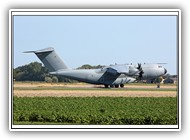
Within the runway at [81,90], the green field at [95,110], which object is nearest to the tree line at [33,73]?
the runway at [81,90]

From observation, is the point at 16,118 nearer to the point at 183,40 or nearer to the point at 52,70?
the point at 52,70

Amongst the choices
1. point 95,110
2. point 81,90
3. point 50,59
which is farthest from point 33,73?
point 81,90

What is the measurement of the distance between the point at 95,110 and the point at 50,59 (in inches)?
54.0

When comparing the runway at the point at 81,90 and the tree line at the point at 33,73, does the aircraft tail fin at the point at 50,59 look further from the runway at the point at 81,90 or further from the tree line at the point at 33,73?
the runway at the point at 81,90

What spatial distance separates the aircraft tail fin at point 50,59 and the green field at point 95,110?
0.74m

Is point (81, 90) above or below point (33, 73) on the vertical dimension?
below

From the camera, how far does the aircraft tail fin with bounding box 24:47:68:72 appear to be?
880 centimetres

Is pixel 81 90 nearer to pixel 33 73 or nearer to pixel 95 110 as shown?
pixel 95 110

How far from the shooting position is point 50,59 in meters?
9.67

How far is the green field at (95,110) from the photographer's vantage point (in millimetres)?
8750

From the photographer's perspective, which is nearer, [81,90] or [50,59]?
[50,59]

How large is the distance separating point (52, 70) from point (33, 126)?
6.60 ft

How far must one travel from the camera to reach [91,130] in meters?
8.12
